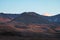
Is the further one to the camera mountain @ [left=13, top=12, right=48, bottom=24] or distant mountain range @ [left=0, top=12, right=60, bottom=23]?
distant mountain range @ [left=0, top=12, right=60, bottom=23]

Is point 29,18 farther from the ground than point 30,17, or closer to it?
closer to it

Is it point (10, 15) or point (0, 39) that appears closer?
point (0, 39)

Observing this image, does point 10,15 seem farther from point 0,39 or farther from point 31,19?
point 0,39

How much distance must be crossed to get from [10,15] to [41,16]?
1373 cm

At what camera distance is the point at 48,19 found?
83000 millimetres

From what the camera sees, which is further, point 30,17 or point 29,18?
point 30,17

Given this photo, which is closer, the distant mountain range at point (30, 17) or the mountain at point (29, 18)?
the mountain at point (29, 18)

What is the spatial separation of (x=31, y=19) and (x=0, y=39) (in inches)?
1721

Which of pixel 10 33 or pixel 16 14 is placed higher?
pixel 16 14

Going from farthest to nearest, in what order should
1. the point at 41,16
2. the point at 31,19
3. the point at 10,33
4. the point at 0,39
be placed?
the point at 41,16 → the point at 31,19 → the point at 10,33 → the point at 0,39

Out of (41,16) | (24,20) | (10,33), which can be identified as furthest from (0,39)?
(41,16)

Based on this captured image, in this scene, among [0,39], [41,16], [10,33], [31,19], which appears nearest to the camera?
[0,39]

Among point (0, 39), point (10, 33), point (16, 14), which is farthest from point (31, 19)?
point (0, 39)

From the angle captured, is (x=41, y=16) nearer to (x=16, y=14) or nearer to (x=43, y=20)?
(x=43, y=20)
